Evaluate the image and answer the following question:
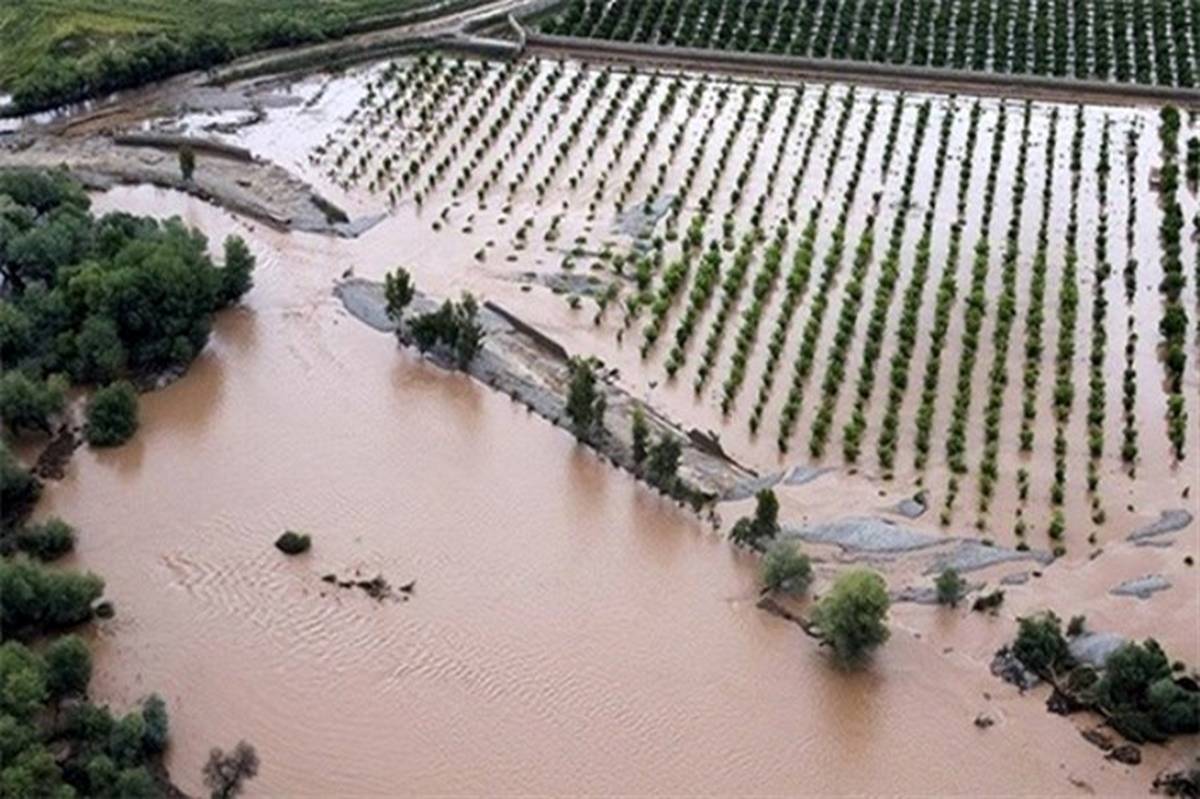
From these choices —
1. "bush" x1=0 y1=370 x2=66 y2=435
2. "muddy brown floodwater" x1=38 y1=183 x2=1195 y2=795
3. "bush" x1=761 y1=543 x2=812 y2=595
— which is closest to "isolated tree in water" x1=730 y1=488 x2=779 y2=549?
"muddy brown floodwater" x1=38 y1=183 x2=1195 y2=795

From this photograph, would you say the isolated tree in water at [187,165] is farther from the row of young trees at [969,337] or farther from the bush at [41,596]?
the row of young trees at [969,337]

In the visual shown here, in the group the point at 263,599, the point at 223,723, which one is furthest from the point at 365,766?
the point at 263,599

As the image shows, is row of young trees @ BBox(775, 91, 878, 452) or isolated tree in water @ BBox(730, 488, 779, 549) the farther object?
row of young trees @ BBox(775, 91, 878, 452)

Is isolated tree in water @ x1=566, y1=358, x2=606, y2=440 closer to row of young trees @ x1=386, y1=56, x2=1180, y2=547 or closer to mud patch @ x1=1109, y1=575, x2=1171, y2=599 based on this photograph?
row of young trees @ x1=386, y1=56, x2=1180, y2=547

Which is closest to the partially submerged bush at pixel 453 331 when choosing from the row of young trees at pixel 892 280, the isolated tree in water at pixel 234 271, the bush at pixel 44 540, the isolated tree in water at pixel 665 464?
the isolated tree in water at pixel 234 271

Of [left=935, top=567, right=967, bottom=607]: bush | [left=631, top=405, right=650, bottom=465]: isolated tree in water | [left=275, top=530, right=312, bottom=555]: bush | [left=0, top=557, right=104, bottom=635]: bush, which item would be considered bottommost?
[left=0, top=557, right=104, bottom=635]: bush

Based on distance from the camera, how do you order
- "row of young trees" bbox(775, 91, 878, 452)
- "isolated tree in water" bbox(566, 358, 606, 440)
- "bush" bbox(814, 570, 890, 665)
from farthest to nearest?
"row of young trees" bbox(775, 91, 878, 452)
"isolated tree in water" bbox(566, 358, 606, 440)
"bush" bbox(814, 570, 890, 665)

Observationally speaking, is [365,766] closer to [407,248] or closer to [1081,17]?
[407,248]
